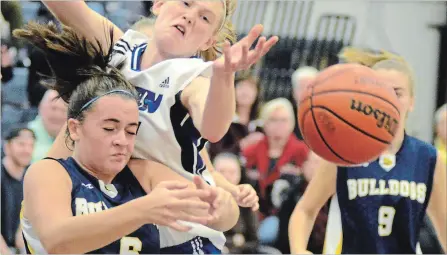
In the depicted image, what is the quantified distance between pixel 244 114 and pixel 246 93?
78 millimetres

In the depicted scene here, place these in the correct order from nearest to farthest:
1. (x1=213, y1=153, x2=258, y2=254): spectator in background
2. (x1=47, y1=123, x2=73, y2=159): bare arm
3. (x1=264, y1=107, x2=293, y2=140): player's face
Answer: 1. (x1=47, y1=123, x2=73, y2=159): bare arm
2. (x1=213, y1=153, x2=258, y2=254): spectator in background
3. (x1=264, y1=107, x2=293, y2=140): player's face

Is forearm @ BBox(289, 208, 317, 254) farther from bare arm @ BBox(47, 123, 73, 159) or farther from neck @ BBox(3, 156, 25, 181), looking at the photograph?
neck @ BBox(3, 156, 25, 181)

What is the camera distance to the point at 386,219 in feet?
7.34

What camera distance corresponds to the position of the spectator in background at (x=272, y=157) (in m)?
2.62

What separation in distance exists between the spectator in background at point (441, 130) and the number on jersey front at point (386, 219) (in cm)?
40

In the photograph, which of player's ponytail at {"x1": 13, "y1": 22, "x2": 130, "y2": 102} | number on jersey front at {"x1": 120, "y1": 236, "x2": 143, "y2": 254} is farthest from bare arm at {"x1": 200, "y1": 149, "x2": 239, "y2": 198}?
player's ponytail at {"x1": 13, "y1": 22, "x2": 130, "y2": 102}

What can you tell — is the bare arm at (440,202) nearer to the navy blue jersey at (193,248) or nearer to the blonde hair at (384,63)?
the blonde hair at (384,63)

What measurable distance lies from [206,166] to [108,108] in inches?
15.3

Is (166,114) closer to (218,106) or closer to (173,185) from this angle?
(218,106)

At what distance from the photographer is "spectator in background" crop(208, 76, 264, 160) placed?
2.64 m

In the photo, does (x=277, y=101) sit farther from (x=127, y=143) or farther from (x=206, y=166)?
(x=127, y=143)

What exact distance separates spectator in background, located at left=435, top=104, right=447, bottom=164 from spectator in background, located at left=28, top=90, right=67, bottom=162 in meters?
1.29

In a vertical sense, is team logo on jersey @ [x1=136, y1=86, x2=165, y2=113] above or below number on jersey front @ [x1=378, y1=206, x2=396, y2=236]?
above

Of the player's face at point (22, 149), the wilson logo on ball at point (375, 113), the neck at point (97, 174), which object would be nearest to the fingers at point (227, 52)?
the neck at point (97, 174)
